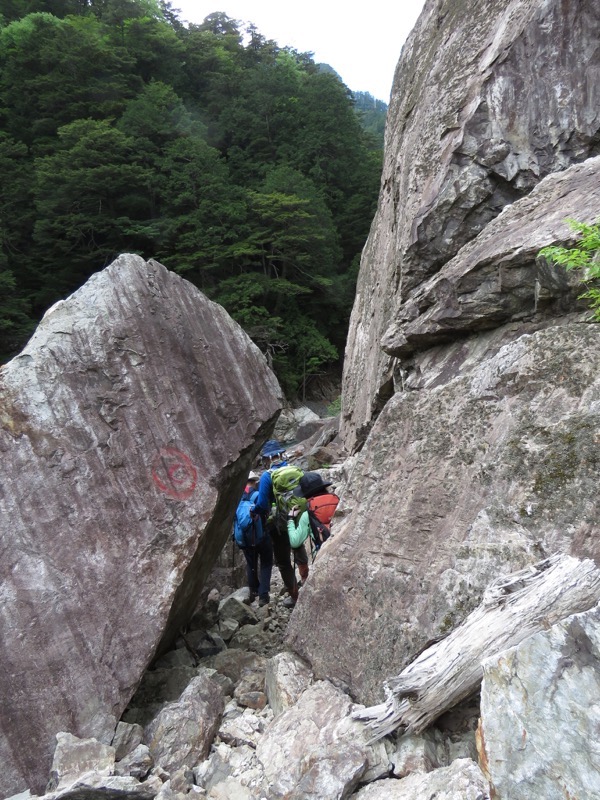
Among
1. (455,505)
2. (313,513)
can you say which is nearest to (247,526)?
(313,513)

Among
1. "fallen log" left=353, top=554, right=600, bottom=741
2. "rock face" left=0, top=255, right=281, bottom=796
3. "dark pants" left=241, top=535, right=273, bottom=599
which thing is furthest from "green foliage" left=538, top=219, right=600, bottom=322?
"dark pants" left=241, top=535, right=273, bottom=599

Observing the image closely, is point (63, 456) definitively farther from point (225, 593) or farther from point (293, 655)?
point (225, 593)

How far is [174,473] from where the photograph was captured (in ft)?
16.0

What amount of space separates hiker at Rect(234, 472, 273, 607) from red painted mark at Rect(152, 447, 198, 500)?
1.37 meters

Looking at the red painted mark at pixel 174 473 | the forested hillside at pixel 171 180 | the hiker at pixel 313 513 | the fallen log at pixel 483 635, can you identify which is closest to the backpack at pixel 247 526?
the hiker at pixel 313 513

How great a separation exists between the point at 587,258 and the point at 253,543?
416 cm

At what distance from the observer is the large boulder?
3363mm

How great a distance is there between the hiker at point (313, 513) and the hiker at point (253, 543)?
17.7 inches

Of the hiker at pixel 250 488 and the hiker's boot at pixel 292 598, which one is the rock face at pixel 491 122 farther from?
the hiker's boot at pixel 292 598

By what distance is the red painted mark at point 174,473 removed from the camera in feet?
15.8

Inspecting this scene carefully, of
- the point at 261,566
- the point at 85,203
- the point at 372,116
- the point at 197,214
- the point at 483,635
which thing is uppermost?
the point at 372,116

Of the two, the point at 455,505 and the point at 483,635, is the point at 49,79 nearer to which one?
the point at 455,505

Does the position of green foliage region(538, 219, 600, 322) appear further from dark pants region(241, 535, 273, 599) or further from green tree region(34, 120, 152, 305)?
green tree region(34, 120, 152, 305)

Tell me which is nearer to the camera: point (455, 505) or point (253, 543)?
point (455, 505)
